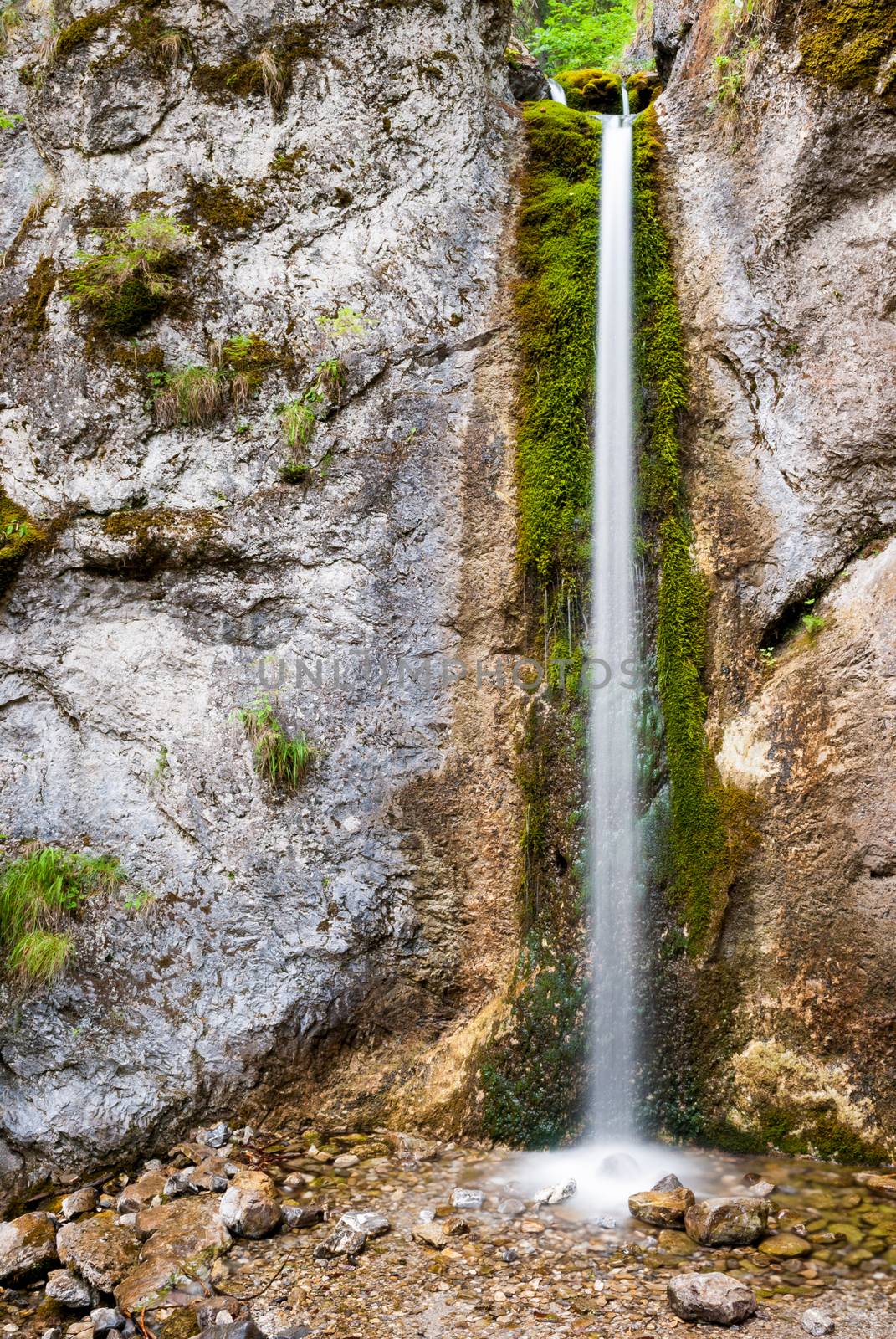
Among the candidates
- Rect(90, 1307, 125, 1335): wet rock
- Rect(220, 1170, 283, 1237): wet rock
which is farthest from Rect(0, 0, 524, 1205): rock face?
Rect(90, 1307, 125, 1335): wet rock

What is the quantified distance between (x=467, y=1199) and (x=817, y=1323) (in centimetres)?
145

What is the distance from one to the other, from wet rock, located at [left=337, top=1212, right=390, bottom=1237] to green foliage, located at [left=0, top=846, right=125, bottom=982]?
190 centimetres

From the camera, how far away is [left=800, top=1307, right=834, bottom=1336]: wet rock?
295 cm

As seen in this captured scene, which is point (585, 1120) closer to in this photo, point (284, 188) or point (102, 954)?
point (102, 954)

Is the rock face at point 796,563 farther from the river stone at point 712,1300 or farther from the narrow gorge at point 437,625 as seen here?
the river stone at point 712,1300

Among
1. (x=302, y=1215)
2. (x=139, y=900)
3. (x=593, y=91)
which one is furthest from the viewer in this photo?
(x=593, y=91)

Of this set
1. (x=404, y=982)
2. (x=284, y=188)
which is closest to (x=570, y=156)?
(x=284, y=188)

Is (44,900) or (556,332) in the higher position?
(556,332)

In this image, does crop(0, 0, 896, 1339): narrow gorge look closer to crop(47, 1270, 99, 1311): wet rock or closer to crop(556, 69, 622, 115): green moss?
crop(47, 1270, 99, 1311): wet rock

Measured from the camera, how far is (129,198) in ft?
18.0

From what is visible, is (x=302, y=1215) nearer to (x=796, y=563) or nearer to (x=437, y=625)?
(x=437, y=625)

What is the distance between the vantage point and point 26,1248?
3.64 m

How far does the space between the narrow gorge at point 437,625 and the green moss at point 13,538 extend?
0.13 feet

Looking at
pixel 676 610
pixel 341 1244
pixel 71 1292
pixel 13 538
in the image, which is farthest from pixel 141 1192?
pixel 676 610
